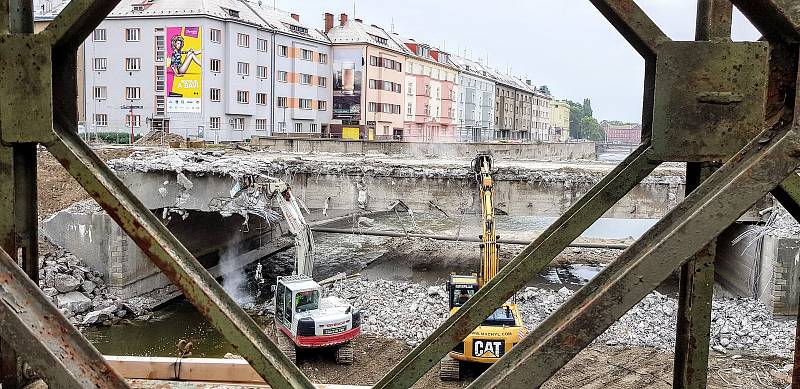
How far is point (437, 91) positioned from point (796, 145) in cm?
7422

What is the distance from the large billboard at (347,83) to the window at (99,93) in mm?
19465

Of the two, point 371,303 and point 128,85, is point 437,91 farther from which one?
point 371,303

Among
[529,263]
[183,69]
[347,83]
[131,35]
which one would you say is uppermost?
[131,35]

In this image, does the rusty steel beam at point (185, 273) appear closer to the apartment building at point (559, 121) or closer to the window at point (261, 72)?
the window at point (261, 72)

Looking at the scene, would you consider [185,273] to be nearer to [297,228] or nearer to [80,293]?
[297,228]

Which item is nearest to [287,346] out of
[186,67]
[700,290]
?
[700,290]

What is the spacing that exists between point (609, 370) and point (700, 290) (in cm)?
1353

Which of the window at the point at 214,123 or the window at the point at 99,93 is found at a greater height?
the window at the point at 99,93

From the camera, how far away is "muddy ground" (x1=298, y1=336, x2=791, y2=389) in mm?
14086

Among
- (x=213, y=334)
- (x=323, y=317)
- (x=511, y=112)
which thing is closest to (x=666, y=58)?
(x=323, y=317)

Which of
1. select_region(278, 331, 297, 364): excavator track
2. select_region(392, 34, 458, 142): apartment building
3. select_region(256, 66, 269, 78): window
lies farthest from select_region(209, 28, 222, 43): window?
select_region(278, 331, 297, 364): excavator track

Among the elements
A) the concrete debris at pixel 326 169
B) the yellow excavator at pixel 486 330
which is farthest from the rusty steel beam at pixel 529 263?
the concrete debris at pixel 326 169

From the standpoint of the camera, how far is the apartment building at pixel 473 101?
271 ft

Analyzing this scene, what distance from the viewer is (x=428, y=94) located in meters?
72.0
